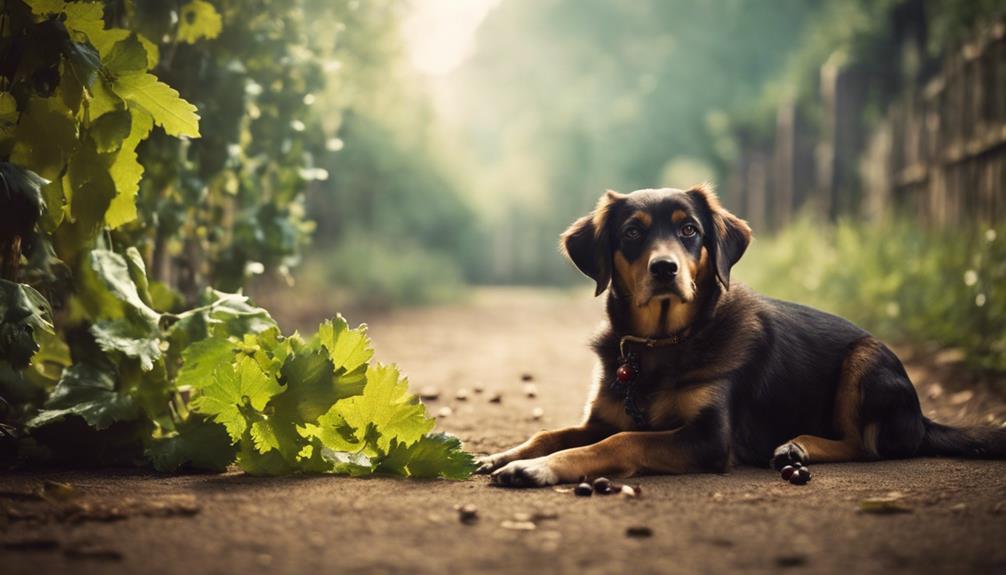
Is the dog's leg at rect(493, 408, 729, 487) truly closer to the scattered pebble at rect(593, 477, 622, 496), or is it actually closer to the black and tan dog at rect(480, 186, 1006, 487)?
the black and tan dog at rect(480, 186, 1006, 487)

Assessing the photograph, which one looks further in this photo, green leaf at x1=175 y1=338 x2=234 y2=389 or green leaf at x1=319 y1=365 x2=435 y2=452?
green leaf at x1=175 y1=338 x2=234 y2=389

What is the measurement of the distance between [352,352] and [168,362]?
1.26 metres

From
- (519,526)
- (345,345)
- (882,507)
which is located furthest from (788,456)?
(345,345)

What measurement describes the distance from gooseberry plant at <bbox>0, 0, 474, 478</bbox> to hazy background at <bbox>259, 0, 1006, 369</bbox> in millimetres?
2549

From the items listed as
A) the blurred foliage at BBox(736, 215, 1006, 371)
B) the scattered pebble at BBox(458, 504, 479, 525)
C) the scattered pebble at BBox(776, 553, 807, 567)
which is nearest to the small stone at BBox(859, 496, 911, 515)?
the scattered pebble at BBox(776, 553, 807, 567)

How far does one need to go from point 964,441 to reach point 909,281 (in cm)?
526

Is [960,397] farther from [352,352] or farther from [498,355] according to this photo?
[498,355]

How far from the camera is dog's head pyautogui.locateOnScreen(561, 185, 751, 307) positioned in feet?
15.1

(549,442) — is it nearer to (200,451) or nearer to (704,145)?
(200,451)

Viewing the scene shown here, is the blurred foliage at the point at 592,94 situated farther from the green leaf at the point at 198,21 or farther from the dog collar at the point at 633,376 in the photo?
the dog collar at the point at 633,376

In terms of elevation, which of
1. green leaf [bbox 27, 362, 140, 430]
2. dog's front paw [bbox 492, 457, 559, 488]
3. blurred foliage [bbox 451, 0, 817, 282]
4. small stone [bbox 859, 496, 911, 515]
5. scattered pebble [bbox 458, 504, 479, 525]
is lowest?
scattered pebble [bbox 458, 504, 479, 525]

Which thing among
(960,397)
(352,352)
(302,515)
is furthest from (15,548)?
(960,397)

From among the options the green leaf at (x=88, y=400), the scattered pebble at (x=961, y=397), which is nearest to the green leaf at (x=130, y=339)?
the green leaf at (x=88, y=400)

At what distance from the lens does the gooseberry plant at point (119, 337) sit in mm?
4129
